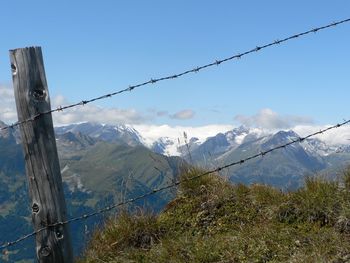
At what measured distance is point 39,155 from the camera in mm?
5816

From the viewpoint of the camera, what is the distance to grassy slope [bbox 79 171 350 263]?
27.7 feet

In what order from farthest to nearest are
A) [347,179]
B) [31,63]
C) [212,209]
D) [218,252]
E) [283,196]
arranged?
[212,209], [283,196], [347,179], [218,252], [31,63]

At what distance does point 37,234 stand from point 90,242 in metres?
5.24

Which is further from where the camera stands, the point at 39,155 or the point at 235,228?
the point at 235,228

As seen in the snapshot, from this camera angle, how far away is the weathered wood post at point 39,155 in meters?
5.82

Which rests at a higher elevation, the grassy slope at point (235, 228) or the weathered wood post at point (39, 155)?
the weathered wood post at point (39, 155)

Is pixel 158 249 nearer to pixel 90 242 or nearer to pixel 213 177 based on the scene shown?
pixel 90 242

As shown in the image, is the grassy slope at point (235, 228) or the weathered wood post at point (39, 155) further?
the grassy slope at point (235, 228)

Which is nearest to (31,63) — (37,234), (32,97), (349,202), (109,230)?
(32,97)

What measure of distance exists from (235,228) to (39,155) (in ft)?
19.0

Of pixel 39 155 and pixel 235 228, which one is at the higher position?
pixel 39 155

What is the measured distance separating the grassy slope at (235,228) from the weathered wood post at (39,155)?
3.38m

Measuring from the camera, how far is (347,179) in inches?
394

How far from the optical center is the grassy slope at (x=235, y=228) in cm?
843
